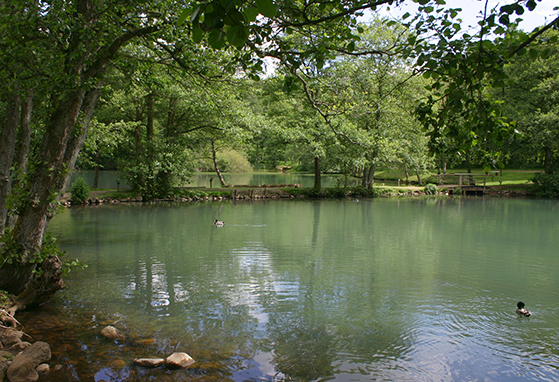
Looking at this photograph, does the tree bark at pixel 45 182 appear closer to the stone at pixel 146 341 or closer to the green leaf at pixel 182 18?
the stone at pixel 146 341

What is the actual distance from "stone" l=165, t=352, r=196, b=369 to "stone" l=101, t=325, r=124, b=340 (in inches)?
46.0

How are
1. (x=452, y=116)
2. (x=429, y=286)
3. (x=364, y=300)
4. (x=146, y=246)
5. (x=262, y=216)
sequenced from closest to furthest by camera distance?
1. (x=452, y=116)
2. (x=364, y=300)
3. (x=429, y=286)
4. (x=146, y=246)
5. (x=262, y=216)

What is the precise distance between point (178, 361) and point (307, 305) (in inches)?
118

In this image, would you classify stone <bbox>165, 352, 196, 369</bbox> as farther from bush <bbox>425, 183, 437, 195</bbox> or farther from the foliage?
bush <bbox>425, 183, 437, 195</bbox>

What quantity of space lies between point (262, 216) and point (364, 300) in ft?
40.6

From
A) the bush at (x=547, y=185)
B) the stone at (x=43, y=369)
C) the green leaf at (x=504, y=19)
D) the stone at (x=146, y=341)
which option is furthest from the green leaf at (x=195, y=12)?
the bush at (x=547, y=185)

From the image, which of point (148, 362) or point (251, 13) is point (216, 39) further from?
point (148, 362)

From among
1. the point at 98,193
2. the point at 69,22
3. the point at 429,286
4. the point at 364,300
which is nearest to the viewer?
the point at 69,22

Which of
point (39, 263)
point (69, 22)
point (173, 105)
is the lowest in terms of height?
point (39, 263)

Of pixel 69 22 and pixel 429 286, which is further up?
pixel 69 22

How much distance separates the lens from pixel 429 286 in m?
8.94

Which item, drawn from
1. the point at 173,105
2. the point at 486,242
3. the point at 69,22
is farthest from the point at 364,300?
the point at 173,105

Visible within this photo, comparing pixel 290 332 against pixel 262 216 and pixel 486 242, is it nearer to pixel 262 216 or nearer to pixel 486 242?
pixel 486 242

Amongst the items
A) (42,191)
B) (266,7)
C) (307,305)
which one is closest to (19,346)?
(42,191)
